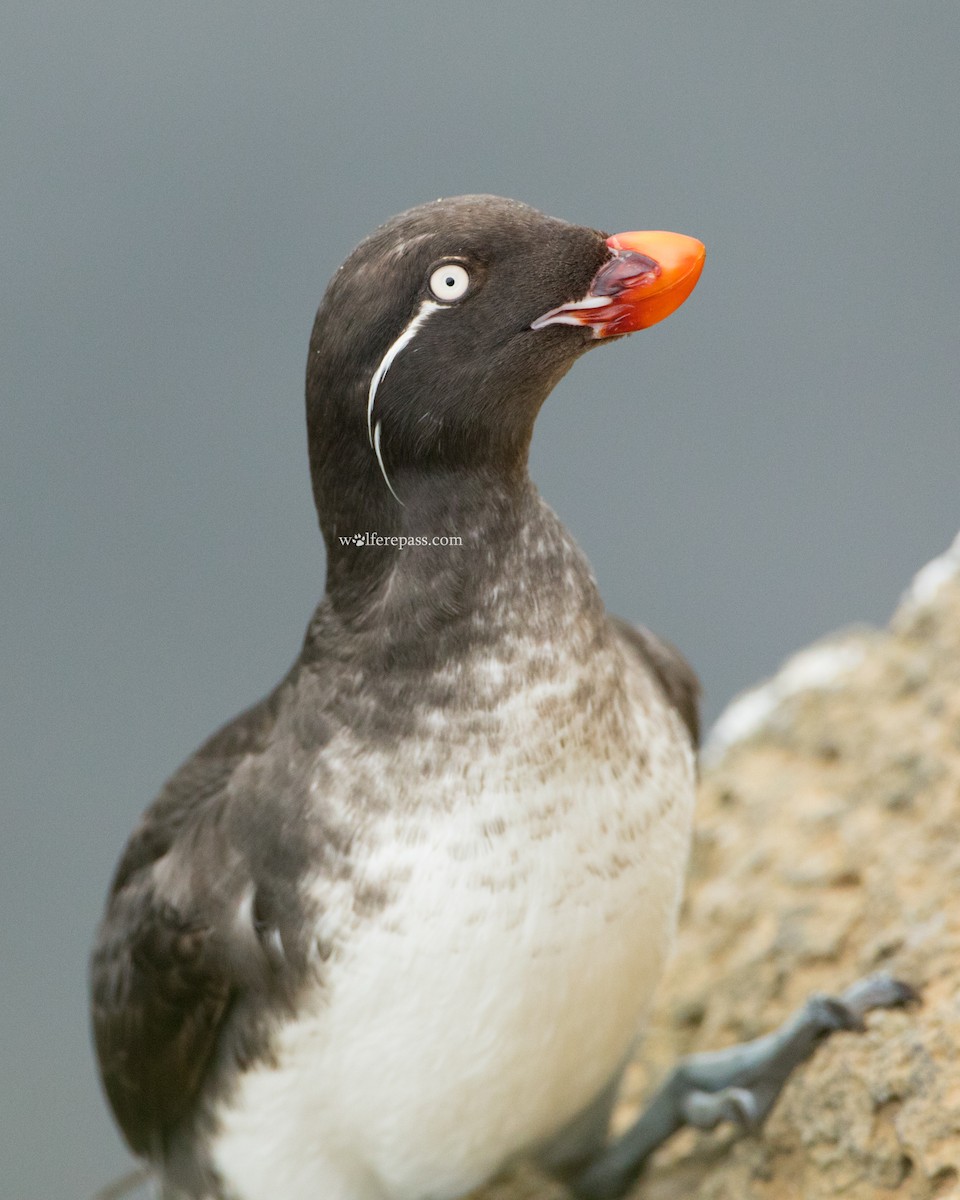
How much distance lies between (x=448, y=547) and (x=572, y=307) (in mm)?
398

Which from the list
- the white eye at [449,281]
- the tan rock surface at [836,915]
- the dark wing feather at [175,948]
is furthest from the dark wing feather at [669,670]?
the white eye at [449,281]

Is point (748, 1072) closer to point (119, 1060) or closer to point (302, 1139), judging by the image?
point (302, 1139)

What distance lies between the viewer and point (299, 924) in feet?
7.72

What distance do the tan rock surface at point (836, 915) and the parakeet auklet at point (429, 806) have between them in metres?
0.15

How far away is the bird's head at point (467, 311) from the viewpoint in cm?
209

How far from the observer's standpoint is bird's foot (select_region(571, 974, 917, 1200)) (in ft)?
8.59

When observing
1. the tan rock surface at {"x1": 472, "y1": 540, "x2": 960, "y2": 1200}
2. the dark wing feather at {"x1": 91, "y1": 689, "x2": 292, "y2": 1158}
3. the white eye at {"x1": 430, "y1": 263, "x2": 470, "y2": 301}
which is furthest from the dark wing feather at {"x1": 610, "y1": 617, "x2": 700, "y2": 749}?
the white eye at {"x1": 430, "y1": 263, "x2": 470, "y2": 301}

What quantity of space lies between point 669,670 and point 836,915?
2.22 ft

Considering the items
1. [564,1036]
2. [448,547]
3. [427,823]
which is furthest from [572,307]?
[564,1036]

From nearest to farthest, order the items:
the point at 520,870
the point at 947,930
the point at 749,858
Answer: the point at 520,870, the point at 947,930, the point at 749,858

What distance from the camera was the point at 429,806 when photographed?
2264 mm

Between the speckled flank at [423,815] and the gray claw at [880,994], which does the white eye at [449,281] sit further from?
the gray claw at [880,994]

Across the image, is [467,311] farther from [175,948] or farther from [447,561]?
[175,948]

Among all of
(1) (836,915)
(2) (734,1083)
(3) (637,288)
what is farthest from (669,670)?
(3) (637,288)
